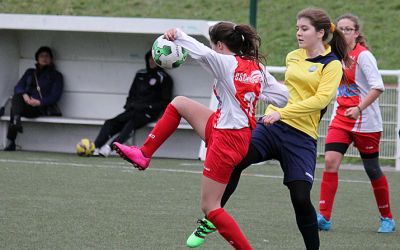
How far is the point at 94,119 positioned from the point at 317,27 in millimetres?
8649

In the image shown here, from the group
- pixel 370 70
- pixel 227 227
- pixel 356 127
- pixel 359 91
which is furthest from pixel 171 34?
pixel 356 127

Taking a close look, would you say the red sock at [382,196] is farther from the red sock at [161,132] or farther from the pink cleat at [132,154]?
the pink cleat at [132,154]

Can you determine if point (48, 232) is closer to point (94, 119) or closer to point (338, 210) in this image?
point (338, 210)

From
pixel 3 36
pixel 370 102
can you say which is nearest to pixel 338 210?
pixel 370 102

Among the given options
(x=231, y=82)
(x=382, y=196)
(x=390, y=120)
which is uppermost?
→ (x=231, y=82)

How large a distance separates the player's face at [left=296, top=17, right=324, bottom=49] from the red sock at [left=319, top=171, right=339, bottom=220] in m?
1.87

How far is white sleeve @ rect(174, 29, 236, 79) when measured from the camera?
5.49 m

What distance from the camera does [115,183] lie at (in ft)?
34.3

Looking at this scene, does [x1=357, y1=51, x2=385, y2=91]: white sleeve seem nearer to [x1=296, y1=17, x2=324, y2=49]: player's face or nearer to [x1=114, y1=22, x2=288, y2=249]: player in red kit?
[x1=296, y1=17, x2=324, y2=49]: player's face

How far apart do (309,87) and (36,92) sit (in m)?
8.84

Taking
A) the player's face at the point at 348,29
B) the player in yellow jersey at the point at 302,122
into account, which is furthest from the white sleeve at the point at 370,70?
the player in yellow jersey at the point at 302,122

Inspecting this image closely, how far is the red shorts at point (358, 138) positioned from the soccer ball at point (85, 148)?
20.9 feet

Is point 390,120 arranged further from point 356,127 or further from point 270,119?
point 270,119

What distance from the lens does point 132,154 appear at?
596 cm
